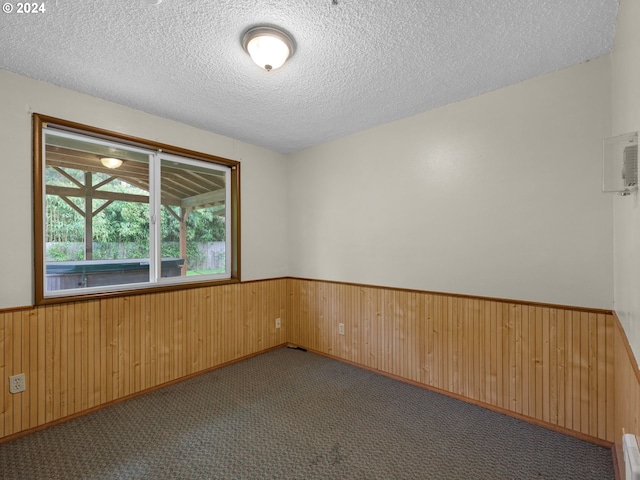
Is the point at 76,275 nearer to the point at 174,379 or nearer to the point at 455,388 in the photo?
the point at 174,379

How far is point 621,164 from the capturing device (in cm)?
127

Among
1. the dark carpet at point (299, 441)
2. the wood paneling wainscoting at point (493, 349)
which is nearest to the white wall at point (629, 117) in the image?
the wood paneling wainscoting at point (493, 349)

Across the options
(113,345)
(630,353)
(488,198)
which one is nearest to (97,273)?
(113,345)

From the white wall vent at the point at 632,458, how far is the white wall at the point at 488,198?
1279 millimetres

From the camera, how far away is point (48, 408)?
2.25 meters

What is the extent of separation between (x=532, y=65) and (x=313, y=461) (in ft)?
9.78

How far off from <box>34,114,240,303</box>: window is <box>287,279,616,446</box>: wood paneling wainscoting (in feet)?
5.18

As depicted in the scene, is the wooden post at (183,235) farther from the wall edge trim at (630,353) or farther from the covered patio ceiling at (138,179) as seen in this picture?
the wall edge trim at (630,353)

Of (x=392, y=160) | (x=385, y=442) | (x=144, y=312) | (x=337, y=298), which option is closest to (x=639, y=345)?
(x=385, y=442)

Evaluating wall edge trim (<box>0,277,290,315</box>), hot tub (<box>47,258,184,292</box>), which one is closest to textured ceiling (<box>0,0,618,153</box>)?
hot tub (<box>47,258,184,292</box>)

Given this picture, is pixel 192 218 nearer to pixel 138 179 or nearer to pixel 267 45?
pixel 138 179

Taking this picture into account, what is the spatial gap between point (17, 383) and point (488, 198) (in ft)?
12.3

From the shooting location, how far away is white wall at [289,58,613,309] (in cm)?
206

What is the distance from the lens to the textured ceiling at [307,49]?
5.19 ft
